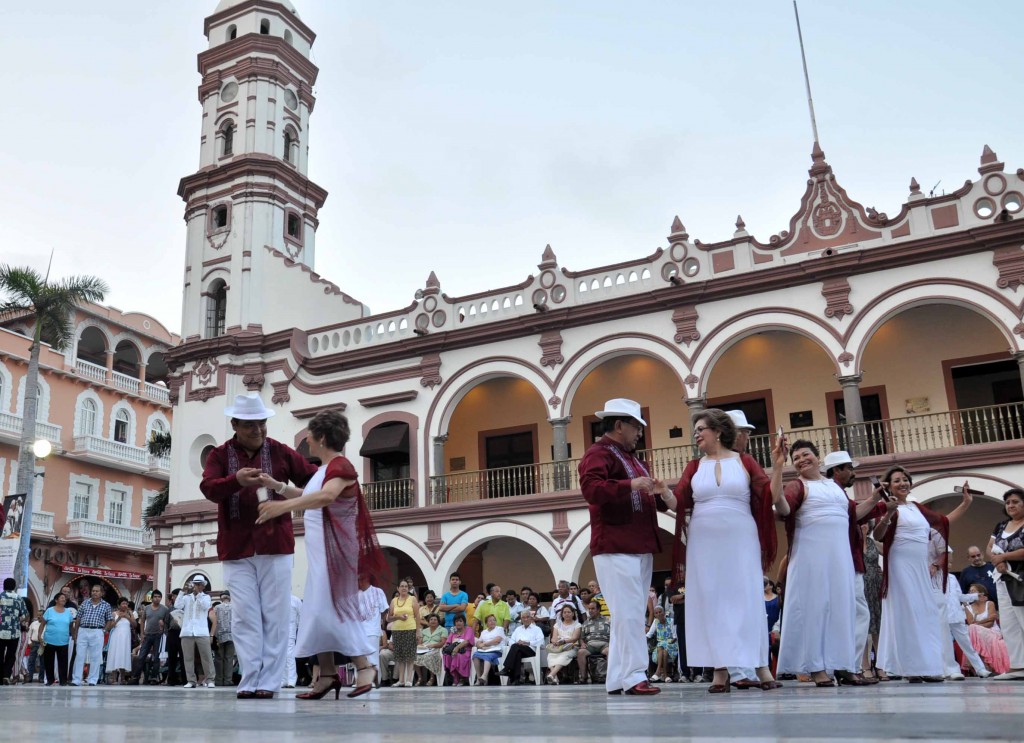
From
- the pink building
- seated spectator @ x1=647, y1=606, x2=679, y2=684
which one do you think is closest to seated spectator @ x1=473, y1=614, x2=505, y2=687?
seated spectator @ x1=647, y1=606, x2=679, y2=684

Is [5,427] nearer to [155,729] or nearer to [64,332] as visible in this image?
[64,332]

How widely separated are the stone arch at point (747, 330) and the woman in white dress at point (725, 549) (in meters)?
→ 12.8

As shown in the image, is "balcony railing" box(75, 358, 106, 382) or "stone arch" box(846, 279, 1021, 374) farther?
"balcony railing" box(75, 358, 106, 382)

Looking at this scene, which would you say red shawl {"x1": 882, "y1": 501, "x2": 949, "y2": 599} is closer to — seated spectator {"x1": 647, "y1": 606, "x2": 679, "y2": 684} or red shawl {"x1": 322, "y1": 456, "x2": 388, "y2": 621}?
red shawl {"x1": 322, "y1": 456, "x2": 388, "y2": 621}

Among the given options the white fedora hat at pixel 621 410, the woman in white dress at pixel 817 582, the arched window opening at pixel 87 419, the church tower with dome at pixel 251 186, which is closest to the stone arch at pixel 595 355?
the church tower with dome at pixel 251 186

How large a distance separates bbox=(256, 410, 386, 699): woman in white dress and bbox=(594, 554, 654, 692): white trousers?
1.37m

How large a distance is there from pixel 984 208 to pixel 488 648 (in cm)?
1121

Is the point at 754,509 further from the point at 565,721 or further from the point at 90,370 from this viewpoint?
the point at 90,370

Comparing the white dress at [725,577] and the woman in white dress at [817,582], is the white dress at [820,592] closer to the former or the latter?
the woman in white dress at [817,582]

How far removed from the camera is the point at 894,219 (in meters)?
17.8

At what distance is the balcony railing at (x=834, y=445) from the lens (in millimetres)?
17422

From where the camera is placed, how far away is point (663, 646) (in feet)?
42.1

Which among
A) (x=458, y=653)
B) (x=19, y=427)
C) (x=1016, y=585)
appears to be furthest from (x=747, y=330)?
(x=19, y=427)

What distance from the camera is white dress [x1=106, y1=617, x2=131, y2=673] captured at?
55.4ft
